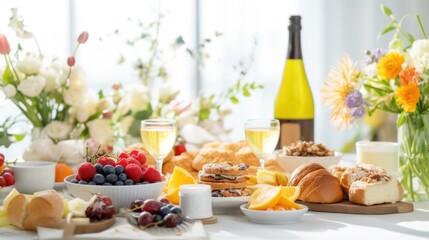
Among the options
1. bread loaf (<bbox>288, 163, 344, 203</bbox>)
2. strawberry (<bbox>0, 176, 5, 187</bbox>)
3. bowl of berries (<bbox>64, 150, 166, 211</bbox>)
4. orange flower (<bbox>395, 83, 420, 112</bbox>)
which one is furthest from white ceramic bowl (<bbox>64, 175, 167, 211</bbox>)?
orange flower (<bbox>395, 83, 420, 112</bbox>)

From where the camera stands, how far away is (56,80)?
248 cm

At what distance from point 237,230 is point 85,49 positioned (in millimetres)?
4226

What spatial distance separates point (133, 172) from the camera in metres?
1.72

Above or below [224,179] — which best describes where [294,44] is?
above

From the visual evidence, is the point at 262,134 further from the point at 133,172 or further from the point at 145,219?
the point at 145,219

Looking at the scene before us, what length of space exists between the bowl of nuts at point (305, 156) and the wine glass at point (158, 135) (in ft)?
1.04

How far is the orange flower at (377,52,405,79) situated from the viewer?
1936mm

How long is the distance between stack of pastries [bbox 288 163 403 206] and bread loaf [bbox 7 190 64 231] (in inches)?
23.0

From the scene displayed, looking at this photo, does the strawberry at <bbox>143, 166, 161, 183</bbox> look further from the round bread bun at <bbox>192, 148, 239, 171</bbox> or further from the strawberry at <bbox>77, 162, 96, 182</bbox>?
the round bread bun at <bbox>192, 148, 239, 171</bbox>

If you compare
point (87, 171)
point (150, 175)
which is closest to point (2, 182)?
point (87, 171)

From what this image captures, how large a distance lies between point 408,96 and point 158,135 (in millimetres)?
623

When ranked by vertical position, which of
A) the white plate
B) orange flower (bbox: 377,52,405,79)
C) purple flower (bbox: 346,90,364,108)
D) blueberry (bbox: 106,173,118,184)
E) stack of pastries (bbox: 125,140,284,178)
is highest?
orange flower (bbox: 377,52,405,79)

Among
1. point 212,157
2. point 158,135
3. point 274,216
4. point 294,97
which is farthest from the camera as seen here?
point 294,97

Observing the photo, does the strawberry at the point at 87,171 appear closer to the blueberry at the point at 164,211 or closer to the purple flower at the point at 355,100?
the blueberry at the point at 164,211
